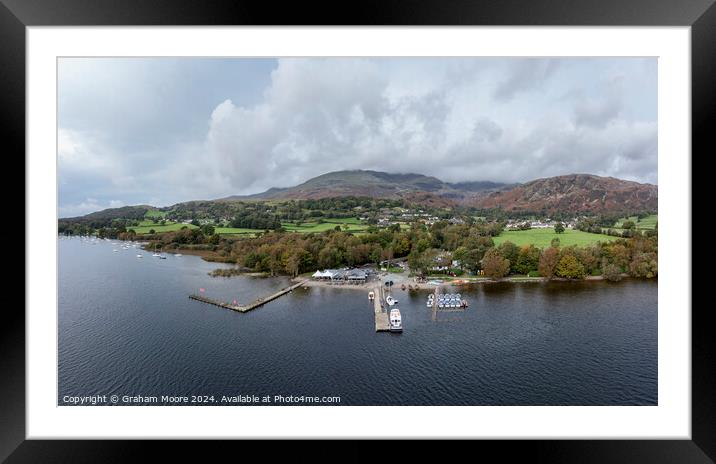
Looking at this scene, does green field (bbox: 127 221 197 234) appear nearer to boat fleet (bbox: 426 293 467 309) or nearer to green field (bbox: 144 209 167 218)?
green field (bbox: 144 209 167 218)

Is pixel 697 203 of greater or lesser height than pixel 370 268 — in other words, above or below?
above

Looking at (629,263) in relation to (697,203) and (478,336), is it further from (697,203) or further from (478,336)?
(697,203)

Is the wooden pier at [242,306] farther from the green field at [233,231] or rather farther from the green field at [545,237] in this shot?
the green field at [545,237]

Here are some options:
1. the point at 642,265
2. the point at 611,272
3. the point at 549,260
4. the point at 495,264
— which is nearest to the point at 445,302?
the point at 495,264

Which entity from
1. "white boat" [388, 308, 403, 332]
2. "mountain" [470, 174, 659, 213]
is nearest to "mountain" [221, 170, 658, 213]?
"mountain" [470, 174, 659, 213]

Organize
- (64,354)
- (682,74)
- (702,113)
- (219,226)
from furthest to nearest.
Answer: (219,226) < (64,354) < (682,74) < (702,113)

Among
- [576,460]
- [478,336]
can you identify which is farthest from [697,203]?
[478,336]

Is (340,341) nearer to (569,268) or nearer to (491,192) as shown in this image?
(491,192)

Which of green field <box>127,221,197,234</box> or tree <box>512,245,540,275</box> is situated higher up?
green field <box>127,221,197,234</box>
